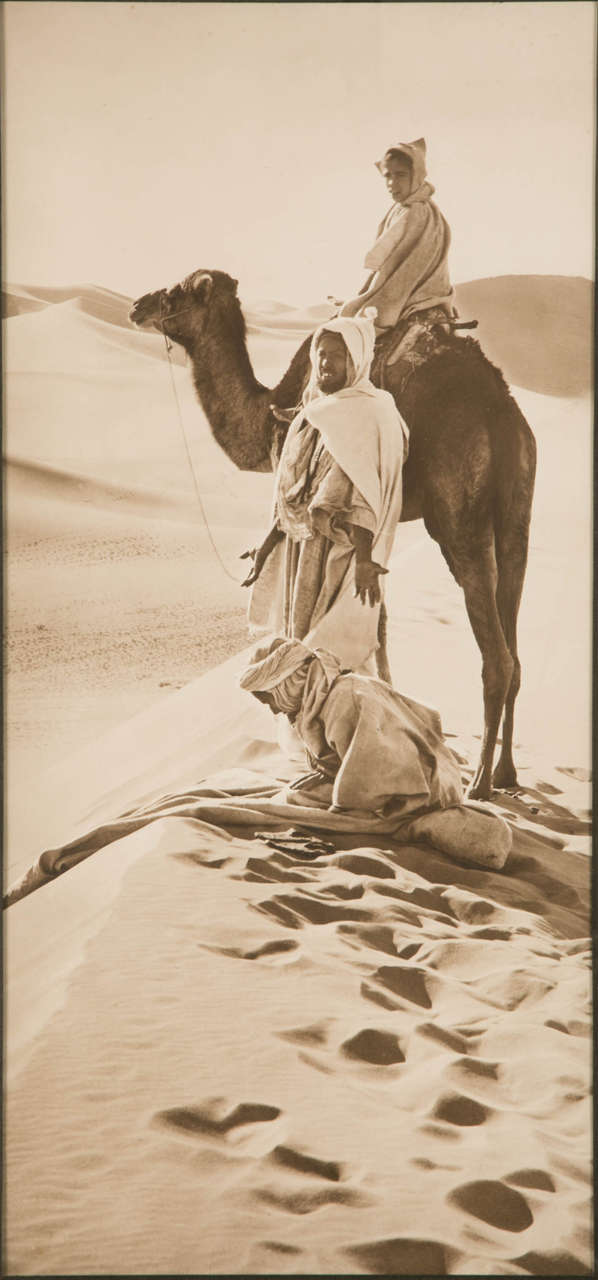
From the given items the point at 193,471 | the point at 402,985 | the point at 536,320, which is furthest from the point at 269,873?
the point at 536,320

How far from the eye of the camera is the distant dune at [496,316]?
19.8 ft

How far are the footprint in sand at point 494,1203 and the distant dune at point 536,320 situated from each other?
2.61m

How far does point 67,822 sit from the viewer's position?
580 cm

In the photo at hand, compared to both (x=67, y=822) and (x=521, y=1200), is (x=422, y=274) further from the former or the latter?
(x=521, y=1200)

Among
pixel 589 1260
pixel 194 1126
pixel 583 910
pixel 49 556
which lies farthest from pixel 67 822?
pixel 589 1260

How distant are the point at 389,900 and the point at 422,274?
82.1 inches

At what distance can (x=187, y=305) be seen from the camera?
612 centimetres

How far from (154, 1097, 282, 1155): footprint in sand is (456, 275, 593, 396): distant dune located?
2557mm

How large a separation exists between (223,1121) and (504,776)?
1618 mm

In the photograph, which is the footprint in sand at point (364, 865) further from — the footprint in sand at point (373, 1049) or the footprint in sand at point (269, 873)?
the footprint in sand at point (373, 1049)

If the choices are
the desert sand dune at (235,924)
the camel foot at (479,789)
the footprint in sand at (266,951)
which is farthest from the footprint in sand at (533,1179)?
the camel foot at (479,789)

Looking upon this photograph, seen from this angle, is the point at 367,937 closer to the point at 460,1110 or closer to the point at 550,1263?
the point at 460,1110

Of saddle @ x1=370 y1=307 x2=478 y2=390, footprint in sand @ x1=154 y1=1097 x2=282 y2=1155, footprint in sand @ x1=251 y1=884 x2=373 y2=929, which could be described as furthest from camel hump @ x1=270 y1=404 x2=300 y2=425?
footprint in sand @ x1=154 y1=1097 x2=282 y2=1155

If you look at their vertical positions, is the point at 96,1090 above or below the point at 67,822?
below
